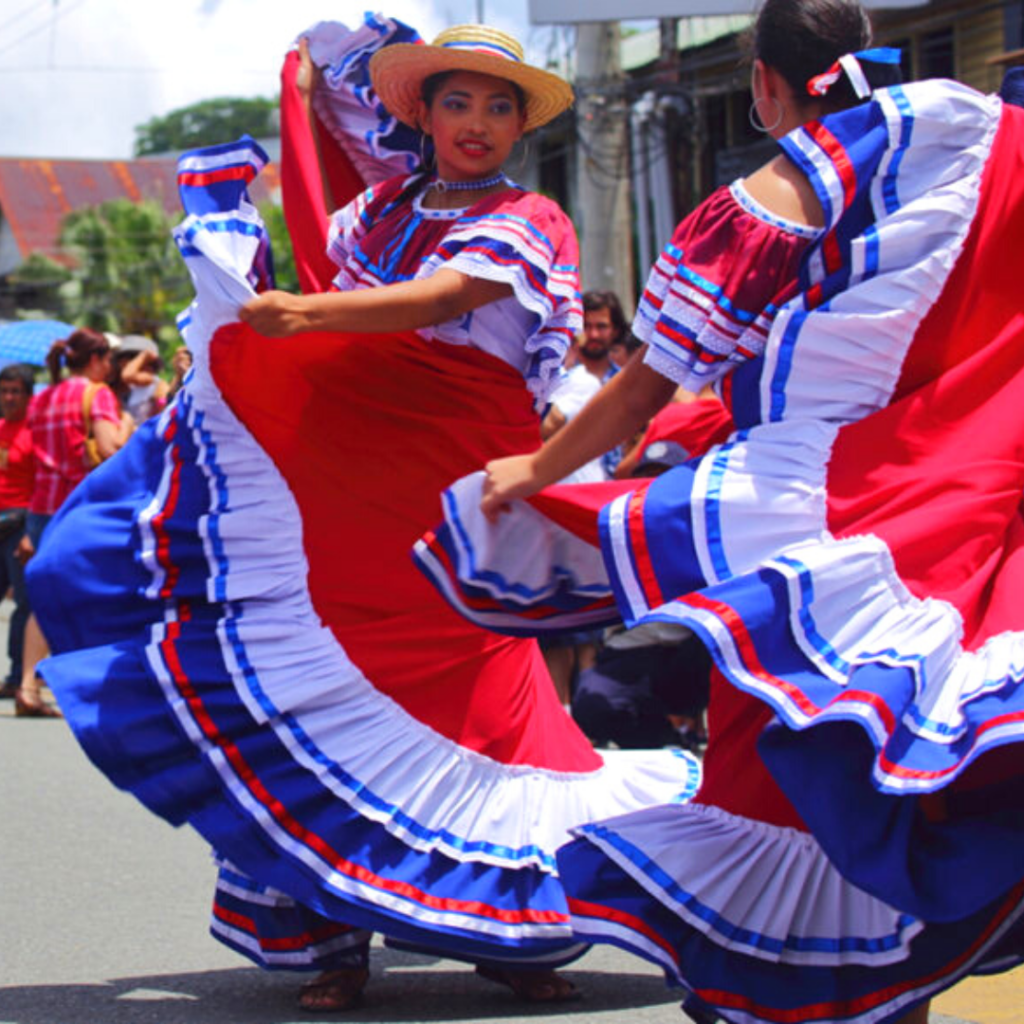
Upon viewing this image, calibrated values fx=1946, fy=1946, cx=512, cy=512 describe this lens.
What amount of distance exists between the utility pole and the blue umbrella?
4787mm

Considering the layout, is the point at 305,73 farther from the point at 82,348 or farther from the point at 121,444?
the point at 82,348

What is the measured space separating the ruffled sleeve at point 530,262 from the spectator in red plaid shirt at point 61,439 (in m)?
5.30

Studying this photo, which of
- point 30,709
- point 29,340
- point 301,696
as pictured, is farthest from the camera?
point 29,340

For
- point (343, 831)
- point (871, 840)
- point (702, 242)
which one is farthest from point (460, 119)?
point (871, 840)

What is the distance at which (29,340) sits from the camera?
16.8 m

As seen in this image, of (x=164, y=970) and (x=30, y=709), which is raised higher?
(x=164, y=970)

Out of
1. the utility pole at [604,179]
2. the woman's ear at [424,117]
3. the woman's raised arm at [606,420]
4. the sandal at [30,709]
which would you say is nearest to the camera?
the woman's raised arm at [606,420]

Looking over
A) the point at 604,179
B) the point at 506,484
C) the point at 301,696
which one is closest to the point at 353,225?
the point at 301,696

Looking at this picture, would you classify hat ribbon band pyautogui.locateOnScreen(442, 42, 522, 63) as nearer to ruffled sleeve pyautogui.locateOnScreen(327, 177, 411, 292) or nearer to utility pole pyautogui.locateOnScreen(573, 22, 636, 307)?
ruffled sleeve pyautogui.locateOnScreen(327, 177, 411, 292)

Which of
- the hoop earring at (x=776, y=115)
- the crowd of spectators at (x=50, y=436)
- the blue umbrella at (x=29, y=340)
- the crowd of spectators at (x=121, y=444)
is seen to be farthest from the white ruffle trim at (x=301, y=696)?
the blue umbrella at (x=29, y=340)

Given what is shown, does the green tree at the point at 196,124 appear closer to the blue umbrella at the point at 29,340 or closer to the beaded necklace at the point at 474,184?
the blue umbrella at the point at 29,340

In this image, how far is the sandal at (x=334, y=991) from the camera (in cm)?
411

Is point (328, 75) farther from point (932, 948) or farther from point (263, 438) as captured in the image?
point (932, 948)

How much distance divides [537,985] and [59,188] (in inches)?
2320
